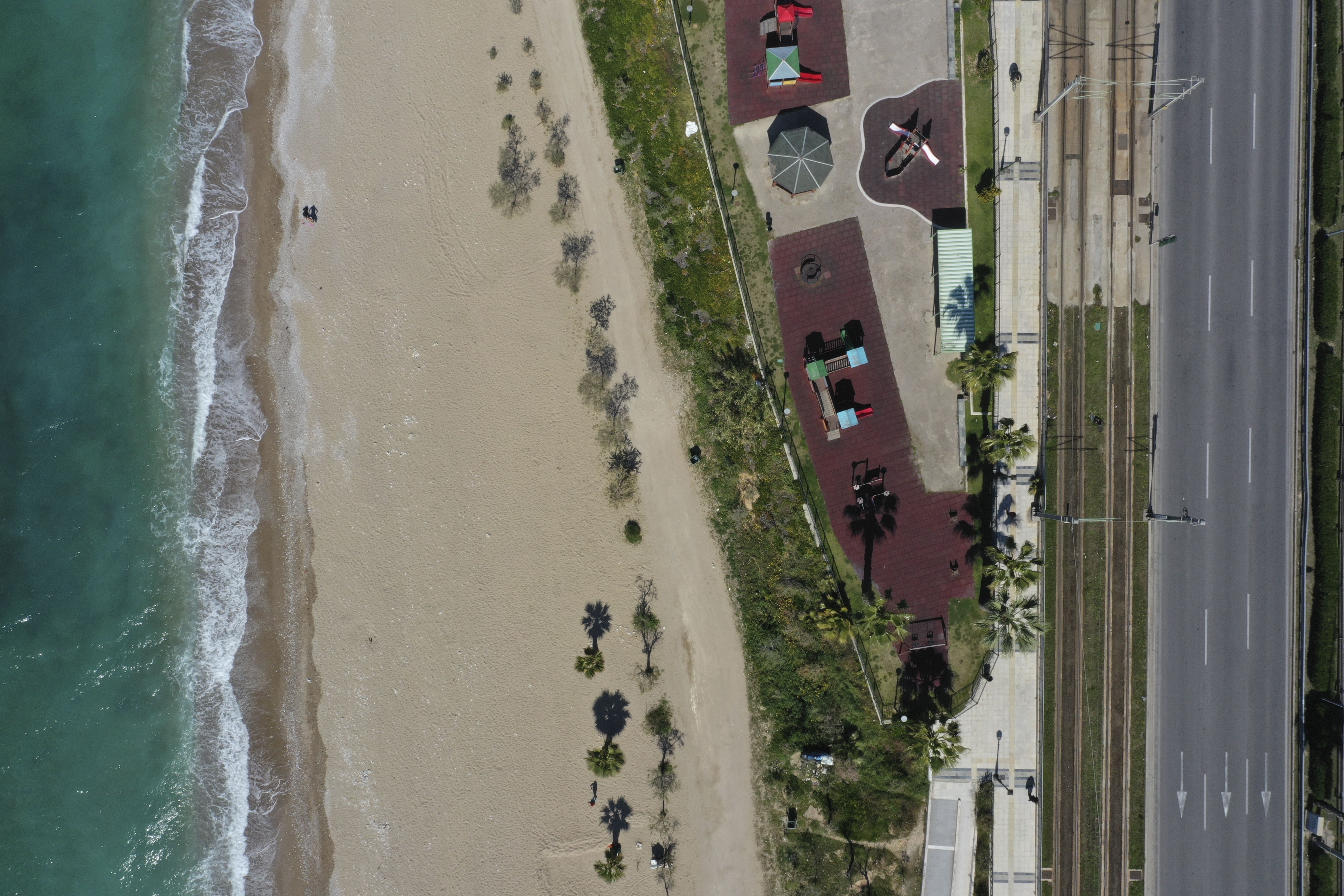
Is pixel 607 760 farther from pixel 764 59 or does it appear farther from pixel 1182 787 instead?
pixel 764 59

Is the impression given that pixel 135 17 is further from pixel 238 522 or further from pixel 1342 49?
pixel 1342 49

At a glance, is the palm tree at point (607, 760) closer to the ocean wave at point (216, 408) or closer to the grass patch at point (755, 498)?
the grass patch at point (755, 498)

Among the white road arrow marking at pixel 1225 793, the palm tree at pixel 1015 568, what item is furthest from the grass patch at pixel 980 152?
the white road arrow marking at pixel 1225 793

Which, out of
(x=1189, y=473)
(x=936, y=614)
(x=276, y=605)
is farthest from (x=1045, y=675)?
(x=276, y=605)

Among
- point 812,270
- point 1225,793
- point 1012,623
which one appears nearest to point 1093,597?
point 1012,623

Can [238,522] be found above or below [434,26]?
below
